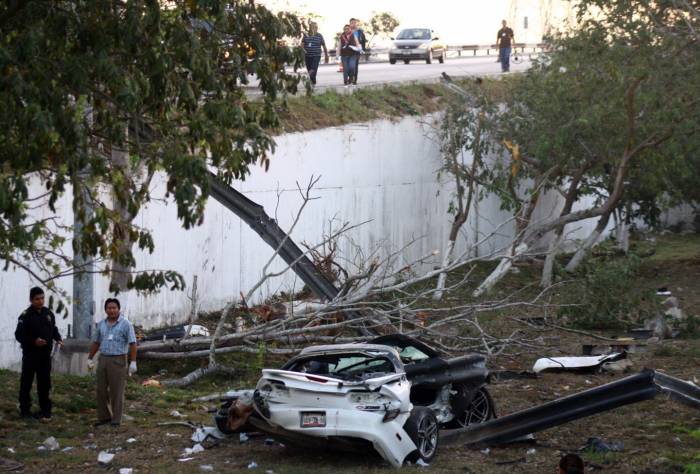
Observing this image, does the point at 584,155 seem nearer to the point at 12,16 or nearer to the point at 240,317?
the point at 240,317

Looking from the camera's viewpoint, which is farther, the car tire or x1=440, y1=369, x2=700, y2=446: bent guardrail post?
A: the car tire

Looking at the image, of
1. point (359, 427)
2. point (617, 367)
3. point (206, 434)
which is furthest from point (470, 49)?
point (359, 427)

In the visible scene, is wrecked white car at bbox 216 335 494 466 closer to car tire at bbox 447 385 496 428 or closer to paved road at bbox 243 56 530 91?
car tire at bbox 447 385 496 428

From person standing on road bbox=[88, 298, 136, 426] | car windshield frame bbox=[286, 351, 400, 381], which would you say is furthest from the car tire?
person standing on road bbox=[88, 298, 136, 426]

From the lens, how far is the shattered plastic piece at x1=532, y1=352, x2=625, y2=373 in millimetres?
15125

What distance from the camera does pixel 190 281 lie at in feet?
61.9

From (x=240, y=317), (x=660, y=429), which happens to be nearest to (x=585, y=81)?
(x=240, y=317)

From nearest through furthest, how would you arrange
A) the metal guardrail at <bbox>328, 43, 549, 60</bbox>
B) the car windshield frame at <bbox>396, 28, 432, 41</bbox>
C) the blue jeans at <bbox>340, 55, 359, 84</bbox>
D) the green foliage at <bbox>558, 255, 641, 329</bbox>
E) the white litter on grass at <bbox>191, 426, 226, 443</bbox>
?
the white litter on grass at <bbox>191, 426, 226, 443</bbox>
the green foliage at <bbox>558, 255, 641, 329</bbox>
the blue jeans at <bbox>340, 55, 359, 84</bbox>
the car windshield frame at <bbox>396, 28, 432, 41</bbox>
the metal guardrail at <bbox>328, 43, 549, 60</bbox>

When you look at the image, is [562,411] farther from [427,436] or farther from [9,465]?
[9,465]

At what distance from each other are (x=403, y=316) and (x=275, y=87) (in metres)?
5.80

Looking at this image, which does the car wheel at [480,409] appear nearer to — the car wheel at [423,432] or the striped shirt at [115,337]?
the car wheel at [423,432]

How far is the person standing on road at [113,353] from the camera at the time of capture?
11.7 m

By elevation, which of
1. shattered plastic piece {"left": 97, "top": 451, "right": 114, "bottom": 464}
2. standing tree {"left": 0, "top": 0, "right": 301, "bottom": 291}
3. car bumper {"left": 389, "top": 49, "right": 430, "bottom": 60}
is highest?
car bumper {"left": 389, "top": 49, "right": 430, "bottom": 60}

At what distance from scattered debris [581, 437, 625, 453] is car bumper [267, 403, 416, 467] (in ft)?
6.59
